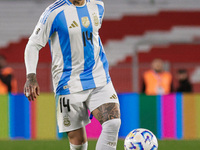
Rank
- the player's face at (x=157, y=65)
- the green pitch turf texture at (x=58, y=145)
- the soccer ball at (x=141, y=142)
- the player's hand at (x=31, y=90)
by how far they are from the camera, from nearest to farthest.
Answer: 1. the player's hand at (x=31, y=90)
2. the soccer ball at (x=141, y=142)
3. the green pitch turf texture at (x=58, y=145)
4. the player's face at (x=157, y=65)

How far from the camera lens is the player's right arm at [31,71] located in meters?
4.12

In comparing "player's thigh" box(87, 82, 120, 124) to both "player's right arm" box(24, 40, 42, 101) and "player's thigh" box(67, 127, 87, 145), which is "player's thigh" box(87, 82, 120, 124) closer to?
"player's thigh" box(67, 127, 87, 145)

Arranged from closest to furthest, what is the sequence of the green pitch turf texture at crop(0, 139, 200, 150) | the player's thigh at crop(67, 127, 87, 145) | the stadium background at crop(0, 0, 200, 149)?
the player's thigh at crop(67, 127, 87, 145) → the green pitch turf texture at crop(0, 139, 200, 150) → the stadium background at crop(0, 0, 200, 149)

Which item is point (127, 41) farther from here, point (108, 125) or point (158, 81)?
point (108, 125)

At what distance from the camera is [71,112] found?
14.7ft

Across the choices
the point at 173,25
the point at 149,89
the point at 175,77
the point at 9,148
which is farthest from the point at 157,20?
the point at 9,148

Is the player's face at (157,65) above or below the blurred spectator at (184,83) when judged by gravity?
above

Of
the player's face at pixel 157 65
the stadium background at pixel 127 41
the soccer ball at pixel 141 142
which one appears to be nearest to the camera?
the soccer ball at pixel 141 142

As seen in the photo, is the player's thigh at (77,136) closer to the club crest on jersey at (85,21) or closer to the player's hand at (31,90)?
the player's hand at (31,90)

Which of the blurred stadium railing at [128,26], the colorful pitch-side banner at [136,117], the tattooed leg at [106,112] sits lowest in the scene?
the colorful pitch-side banner at [136,117]

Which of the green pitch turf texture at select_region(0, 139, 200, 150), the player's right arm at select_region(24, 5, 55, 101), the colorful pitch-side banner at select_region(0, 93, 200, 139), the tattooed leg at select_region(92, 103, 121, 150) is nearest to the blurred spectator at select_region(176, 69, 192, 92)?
the colorful pitch-side banner at select_region(0, 93, 200, 139)

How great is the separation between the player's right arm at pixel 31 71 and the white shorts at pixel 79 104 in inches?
15.4

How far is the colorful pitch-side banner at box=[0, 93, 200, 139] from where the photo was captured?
834cm

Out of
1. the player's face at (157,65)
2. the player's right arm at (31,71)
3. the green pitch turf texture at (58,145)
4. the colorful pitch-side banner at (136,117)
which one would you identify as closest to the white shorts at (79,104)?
the player's right arm at (31,71)
